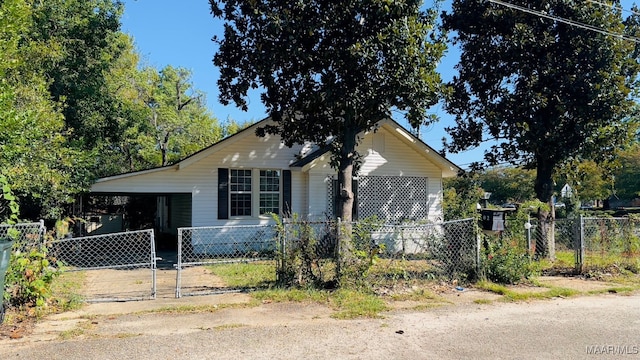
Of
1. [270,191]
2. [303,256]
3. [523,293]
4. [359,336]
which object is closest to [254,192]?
[270,191]

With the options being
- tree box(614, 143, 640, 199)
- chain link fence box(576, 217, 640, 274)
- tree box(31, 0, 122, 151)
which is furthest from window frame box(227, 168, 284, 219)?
tree box(614, 143, 640, 199)

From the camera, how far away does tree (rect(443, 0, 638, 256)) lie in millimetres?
11406

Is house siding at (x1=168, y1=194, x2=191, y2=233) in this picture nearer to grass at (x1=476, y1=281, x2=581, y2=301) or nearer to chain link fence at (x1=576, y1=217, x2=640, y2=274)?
grass at (x1=476, y1=281, x2=581, y2=301)

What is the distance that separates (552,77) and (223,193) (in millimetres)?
10172

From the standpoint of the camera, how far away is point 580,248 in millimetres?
9695

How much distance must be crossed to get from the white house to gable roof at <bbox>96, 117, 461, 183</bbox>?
0.03 metres

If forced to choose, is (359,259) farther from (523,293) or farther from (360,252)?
(523,293)

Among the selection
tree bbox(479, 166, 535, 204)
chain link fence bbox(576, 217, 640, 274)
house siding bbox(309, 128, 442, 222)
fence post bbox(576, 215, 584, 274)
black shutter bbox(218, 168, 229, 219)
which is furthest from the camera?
tree bbox(479, 166, 535, 204)

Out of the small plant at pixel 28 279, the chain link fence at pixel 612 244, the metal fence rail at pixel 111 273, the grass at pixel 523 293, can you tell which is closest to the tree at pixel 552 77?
the chain link fence at pixel 612 244

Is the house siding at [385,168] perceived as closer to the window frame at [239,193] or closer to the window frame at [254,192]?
the window frame at [254,192]

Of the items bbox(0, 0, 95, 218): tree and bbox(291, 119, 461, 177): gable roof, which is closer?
bbox(0, 0, 95, 218): tree

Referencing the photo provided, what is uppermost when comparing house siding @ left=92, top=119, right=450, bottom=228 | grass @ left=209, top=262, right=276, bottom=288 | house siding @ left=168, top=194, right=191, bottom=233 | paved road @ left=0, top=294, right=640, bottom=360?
house siding @ left=92, top=119, right=450, bottom=228

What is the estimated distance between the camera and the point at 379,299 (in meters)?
7.37

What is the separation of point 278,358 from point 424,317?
264 cm
